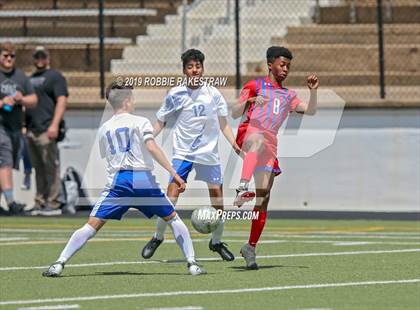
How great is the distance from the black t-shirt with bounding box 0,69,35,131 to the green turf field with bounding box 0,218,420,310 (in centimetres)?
237

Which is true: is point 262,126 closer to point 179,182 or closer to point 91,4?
point 179,182

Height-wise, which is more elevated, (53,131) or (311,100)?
(311,100)

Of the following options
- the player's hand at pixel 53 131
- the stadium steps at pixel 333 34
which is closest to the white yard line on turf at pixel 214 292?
the player's hand at pixel 53 131

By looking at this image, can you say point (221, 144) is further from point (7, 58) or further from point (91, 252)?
point (91, 252)

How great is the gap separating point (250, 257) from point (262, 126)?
127 cm

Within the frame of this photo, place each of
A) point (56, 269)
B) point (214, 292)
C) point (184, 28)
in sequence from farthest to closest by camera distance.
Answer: point (184, 28) < point (56, 269) < point (214, 292)

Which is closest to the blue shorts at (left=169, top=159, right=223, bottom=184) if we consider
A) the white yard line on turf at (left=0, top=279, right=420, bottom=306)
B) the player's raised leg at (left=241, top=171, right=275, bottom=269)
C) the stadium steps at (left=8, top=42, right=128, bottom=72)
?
the player's raised leg at (left=241, top=171, right=275, bottom=269)

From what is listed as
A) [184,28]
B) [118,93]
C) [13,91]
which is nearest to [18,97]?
[13,91]

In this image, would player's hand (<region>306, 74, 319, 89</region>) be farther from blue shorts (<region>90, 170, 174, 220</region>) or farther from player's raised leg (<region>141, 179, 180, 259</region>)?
player's raised leg (<region>141, 179, 180, 259</region>)

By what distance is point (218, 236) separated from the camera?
1391cm

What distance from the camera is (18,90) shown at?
20109 millimetres

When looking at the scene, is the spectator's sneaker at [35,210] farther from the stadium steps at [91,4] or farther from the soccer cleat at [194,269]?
the soccer cleat at [194,269]

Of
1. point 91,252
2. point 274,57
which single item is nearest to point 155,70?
point 91,252

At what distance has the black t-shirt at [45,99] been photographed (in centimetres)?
2066
